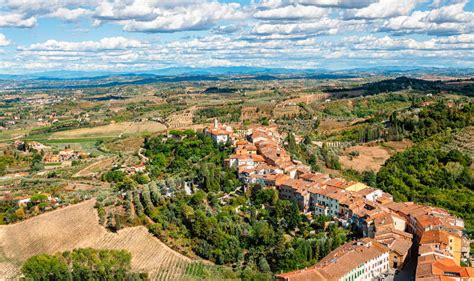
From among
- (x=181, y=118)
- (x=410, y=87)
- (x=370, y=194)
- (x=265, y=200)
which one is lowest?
(x=181, y=118)

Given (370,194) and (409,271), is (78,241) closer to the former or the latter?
(370,194)

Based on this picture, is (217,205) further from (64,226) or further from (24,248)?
(24,248)

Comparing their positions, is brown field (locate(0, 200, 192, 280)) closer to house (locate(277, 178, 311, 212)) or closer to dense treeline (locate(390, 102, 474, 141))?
house (locate(277, 178, 311, 212))

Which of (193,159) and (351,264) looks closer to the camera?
(351,264)

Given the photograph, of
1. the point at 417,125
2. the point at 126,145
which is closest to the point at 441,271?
the point at 417,125

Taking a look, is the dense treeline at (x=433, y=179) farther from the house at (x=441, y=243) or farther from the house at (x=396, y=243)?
the house at (x=396, y=243)

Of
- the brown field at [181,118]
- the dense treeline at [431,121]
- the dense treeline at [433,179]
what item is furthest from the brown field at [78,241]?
the brown field at [181,118]
